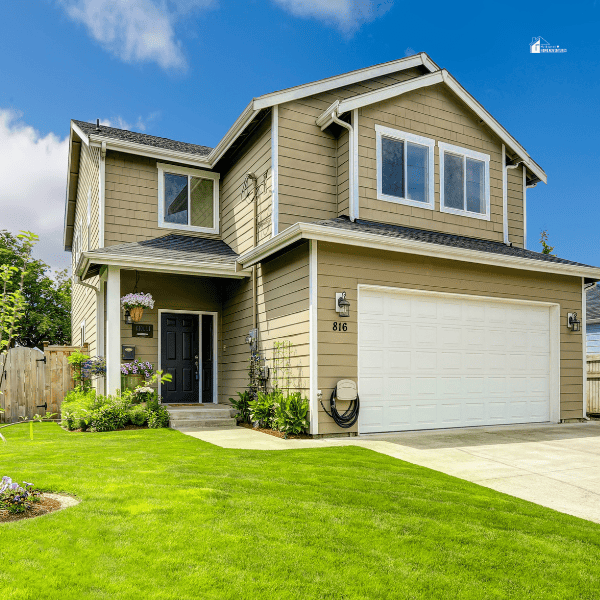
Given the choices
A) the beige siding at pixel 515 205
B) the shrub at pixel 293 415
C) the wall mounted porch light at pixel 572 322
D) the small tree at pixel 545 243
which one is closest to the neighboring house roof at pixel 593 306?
the small tree at pixel 545 243

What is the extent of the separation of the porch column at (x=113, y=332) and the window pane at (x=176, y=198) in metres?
2.75

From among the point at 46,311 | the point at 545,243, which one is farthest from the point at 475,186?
the point at 46,311

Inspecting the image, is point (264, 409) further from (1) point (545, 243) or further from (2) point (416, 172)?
(1) point (545, 243)

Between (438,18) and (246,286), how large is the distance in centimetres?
1255

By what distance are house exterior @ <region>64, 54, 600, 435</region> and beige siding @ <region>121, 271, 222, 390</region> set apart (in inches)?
1.5

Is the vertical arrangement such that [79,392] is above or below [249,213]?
below

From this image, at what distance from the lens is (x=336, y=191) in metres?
10.8

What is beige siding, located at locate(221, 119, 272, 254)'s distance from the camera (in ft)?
34.8

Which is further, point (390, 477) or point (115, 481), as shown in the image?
point (390, 477)

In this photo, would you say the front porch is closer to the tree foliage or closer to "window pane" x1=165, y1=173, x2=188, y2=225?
"window pane" x1=165, y1=173, x2=188, y2=225

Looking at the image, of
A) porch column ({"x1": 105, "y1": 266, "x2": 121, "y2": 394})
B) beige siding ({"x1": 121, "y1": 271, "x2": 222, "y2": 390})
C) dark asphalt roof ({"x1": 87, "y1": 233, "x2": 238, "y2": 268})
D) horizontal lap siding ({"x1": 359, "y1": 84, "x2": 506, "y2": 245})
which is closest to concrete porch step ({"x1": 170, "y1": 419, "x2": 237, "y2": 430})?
porch column ({"x1": 105, "y1": 266, "x2": 121, "y2": 394})

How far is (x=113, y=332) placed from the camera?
10203 millimetres

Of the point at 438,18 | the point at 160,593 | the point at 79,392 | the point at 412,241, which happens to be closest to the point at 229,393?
the point at 79,392

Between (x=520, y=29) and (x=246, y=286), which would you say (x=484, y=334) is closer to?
(x=246, y=286)
